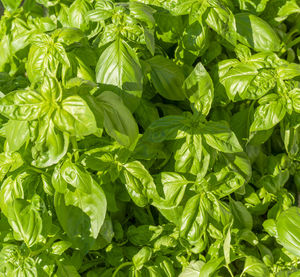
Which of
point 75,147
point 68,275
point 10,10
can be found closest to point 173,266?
point 68,275

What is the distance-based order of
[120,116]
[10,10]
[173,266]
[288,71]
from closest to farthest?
[120,116] → [288,71] → [173,266] → [10,10]

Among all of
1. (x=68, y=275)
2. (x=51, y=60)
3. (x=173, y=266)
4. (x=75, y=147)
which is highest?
(x=51, y=60)

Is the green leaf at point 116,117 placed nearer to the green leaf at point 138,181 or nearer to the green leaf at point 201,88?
the green leaf at point 138,181

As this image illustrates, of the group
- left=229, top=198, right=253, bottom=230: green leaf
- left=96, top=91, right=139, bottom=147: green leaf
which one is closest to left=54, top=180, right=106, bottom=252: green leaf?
left=96, top=91, right=139, bottom=147: green leaf

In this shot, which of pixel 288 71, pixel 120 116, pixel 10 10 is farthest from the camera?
pixel 10 10

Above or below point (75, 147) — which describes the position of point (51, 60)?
above

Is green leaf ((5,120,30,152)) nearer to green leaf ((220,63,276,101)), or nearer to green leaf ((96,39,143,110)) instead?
green leaf ((96,39,143,110))

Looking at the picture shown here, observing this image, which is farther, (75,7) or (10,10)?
(10,10)

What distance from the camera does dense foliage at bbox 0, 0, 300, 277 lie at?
86 cm

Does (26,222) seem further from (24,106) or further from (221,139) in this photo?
(221,139)

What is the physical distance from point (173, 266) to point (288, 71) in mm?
557

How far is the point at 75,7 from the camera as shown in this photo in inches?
42.9

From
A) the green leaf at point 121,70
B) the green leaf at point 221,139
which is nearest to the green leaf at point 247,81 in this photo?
the green leaf at point 221,139

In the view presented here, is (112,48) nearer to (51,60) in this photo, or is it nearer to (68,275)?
(51,60)
